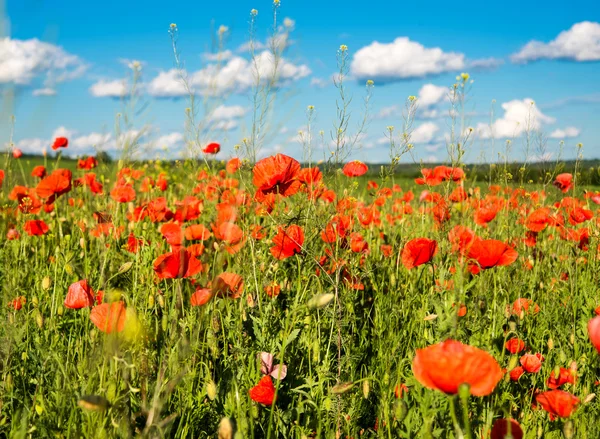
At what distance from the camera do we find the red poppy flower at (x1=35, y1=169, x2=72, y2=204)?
9.80ft

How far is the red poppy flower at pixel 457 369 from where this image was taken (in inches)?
38.4

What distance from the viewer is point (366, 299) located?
106 inches

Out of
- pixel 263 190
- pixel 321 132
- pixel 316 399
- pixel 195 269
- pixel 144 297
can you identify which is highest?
pixel 321 132

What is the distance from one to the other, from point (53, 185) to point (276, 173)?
1.65 metres

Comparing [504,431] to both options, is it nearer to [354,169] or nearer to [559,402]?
[559,402]

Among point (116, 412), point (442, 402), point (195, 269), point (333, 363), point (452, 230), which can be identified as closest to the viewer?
point (116, 412)

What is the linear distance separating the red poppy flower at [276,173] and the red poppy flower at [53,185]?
4.95ft

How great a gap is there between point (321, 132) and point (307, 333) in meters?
0.81

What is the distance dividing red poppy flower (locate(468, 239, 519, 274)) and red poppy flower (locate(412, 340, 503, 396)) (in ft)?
3.45

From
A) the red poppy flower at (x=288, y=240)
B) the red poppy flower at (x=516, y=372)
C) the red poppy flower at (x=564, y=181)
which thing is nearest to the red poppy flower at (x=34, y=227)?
the red poppy flower at (x=288, y=240)

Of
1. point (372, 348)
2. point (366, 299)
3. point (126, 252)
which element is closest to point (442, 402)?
point (372, 348)

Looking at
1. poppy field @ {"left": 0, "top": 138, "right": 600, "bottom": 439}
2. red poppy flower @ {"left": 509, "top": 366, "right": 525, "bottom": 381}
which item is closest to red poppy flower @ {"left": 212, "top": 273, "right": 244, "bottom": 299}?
poppy field @ {"left": 0, "top": 138, "right": 600, "bottom": 439}

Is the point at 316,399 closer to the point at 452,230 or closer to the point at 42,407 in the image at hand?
the point at 42,407

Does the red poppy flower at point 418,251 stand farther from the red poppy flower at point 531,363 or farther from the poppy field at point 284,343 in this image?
the red poppy flower at point 531,363
